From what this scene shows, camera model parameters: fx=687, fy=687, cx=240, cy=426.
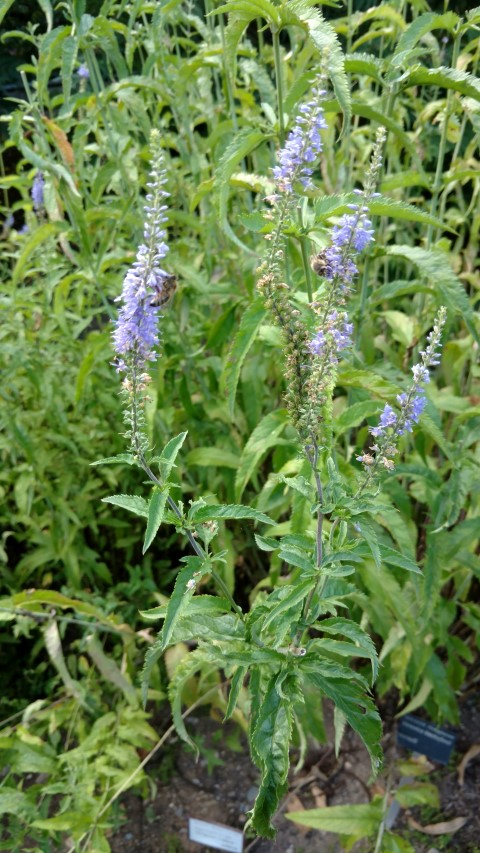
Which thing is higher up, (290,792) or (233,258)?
(233,258)

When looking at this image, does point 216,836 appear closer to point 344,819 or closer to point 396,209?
point 344,819

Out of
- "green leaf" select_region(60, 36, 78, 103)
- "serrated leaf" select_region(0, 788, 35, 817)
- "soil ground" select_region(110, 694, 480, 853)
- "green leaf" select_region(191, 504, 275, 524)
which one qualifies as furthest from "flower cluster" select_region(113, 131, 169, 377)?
"soil ground" select_region(110, 694, 480, 853)

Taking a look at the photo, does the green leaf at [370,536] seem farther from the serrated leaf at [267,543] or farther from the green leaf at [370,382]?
the green leaf at [370,382]

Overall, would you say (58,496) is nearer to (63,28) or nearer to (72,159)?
(72,159)

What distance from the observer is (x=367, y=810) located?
183 cm

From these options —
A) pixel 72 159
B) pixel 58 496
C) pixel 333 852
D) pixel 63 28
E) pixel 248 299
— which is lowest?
pixel 333 852

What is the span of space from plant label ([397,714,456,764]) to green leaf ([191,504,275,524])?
4.58 ft

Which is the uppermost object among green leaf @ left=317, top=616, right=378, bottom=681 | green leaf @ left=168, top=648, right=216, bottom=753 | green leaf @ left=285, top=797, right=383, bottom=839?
green leaf @ left=317, top=616, right=378, bottom=681

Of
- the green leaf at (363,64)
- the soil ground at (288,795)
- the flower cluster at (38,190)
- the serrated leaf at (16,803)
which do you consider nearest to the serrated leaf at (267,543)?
the green leaf at (363,64)

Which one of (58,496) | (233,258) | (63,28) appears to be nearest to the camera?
(63,28)

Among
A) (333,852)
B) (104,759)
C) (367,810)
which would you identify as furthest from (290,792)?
(104,759)

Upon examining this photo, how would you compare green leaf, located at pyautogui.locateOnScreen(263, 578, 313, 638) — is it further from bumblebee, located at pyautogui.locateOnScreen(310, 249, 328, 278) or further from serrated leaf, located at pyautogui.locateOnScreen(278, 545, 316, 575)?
bumblebee, located at pyautogui.locateOnScreen(310, 249, 328, 278)

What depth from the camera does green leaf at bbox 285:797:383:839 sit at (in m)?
1.77

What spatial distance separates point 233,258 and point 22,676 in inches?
70.1
